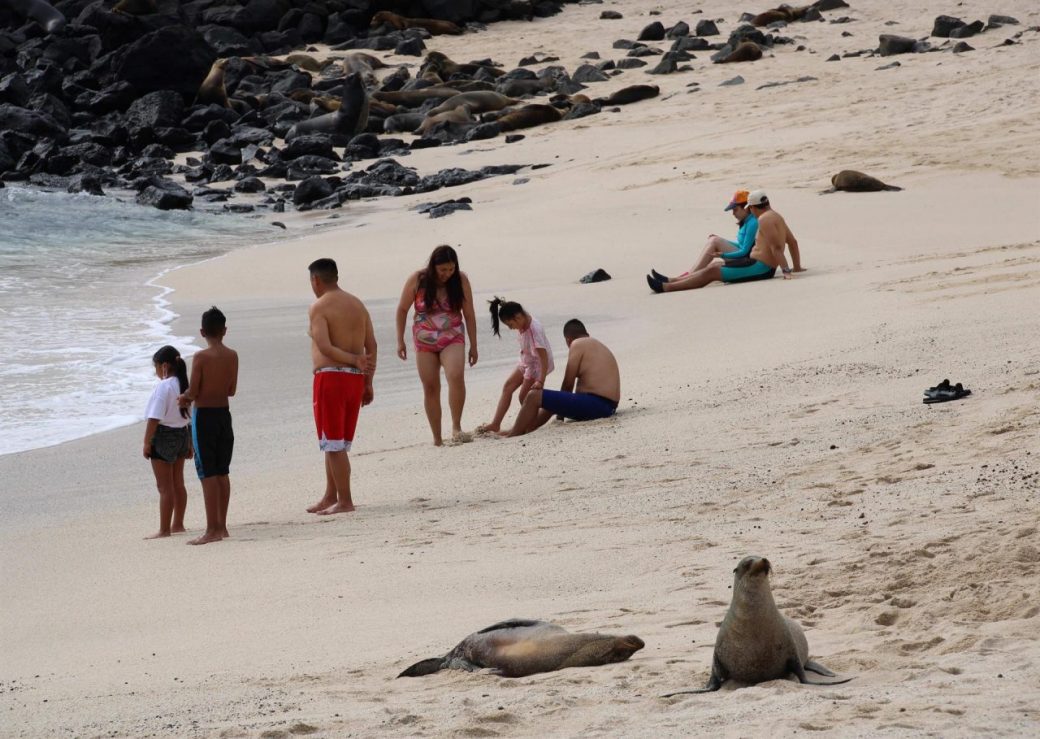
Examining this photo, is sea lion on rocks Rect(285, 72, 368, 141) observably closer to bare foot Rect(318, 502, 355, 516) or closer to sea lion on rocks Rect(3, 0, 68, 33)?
sea lion on rocks Rect(3, 0, 68, 33)

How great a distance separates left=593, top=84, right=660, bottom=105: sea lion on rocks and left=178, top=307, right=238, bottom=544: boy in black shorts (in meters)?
20.5

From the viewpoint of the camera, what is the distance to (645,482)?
6898 mm

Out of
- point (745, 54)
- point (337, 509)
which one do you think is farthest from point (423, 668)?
point (745, 54)

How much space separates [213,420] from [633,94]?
2081cm

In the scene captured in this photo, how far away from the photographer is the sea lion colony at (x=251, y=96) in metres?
26.7

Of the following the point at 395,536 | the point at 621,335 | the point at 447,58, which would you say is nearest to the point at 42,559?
the point at 395,536

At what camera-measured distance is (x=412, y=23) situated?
128ft

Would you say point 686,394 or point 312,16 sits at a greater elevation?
point 312,16

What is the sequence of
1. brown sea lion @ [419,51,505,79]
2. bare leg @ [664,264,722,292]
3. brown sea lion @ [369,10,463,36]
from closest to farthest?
bare leg @ [664,264,722,292]
brown sea lion @ [419,51,505,79]
brown sea lion @ [369,10,463,36]

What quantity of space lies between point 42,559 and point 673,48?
84.9ft

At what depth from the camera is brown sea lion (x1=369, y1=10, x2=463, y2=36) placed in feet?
126

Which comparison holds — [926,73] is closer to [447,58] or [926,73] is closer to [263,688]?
[447,58]

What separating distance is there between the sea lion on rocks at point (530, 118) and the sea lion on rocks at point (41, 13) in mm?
17668

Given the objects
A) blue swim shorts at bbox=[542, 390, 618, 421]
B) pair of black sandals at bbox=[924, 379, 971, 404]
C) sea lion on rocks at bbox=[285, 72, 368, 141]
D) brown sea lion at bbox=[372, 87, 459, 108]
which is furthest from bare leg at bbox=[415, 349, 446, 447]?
brown sea lion at bbox=[372, 87, 459, 108]
